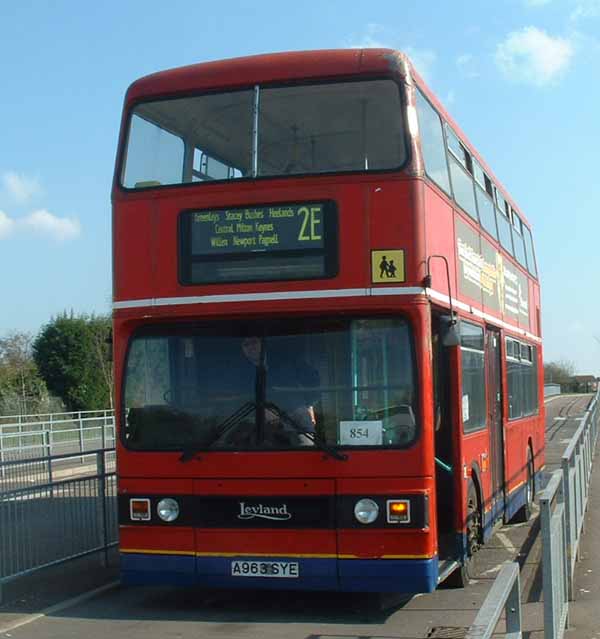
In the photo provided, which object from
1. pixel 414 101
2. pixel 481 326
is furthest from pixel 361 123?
pixel 481 326

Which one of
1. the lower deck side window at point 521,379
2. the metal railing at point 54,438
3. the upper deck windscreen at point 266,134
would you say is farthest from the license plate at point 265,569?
the metal railing at point 54,438

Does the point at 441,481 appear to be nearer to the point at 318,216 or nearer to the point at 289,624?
the point at 289,624

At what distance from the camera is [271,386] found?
8852 mm

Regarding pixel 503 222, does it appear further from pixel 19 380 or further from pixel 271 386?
pixel 19 380

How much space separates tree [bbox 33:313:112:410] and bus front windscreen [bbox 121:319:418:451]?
139 feet

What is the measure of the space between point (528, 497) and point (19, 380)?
34.9 meters

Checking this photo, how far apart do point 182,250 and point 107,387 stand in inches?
1733

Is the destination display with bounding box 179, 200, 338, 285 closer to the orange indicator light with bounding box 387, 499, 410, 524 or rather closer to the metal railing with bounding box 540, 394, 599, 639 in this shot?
the orange indicator light with bounding box 387, 499, 410, 524

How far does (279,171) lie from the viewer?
9070 millimetres

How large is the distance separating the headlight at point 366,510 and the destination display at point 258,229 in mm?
2082

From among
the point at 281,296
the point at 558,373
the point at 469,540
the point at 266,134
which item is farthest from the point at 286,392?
the point at 558,373

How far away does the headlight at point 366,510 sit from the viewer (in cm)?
853

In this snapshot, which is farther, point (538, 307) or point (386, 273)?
point (538, 307)

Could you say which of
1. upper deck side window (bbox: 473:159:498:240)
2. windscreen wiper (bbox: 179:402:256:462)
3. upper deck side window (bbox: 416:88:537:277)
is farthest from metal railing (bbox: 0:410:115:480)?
windscreen wiper (bbox: 179:402:256:462)
